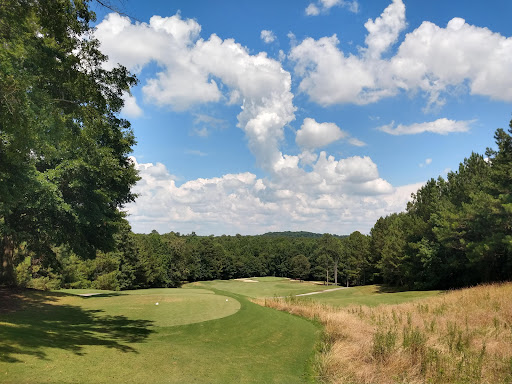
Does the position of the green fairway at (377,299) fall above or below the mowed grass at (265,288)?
above

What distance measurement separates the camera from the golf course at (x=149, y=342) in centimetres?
750

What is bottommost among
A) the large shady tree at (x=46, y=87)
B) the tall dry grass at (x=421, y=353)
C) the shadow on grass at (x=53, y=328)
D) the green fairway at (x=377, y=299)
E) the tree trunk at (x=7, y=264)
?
the green fairway at (x=377, y=299)

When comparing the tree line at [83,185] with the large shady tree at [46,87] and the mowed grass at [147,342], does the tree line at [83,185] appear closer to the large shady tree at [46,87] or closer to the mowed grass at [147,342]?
the large shady tree at [46,87]

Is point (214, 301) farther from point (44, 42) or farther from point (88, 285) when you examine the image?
point (88, 285)

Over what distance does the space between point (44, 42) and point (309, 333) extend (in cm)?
1468

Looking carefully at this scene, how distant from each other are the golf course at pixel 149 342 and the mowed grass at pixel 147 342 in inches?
1.0

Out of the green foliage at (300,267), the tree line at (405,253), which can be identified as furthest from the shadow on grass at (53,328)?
the green foliage at (300,267)

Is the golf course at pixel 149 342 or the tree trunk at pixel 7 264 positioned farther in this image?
the tree trunk at pixel 7 264

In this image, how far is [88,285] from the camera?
47219 mm

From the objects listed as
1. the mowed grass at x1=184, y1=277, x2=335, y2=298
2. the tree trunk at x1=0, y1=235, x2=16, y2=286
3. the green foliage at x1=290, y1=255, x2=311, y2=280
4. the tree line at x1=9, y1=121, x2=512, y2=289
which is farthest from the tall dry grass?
the green foliage at x1=290, y1=255, x2=311, y2=280

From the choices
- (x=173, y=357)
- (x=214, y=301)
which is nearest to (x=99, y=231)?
(x=214, y=301)

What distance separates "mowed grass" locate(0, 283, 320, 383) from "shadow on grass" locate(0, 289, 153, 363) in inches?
1.1

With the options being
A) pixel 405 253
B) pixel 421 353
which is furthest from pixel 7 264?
pixel 405 253

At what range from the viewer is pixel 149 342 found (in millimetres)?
10758
